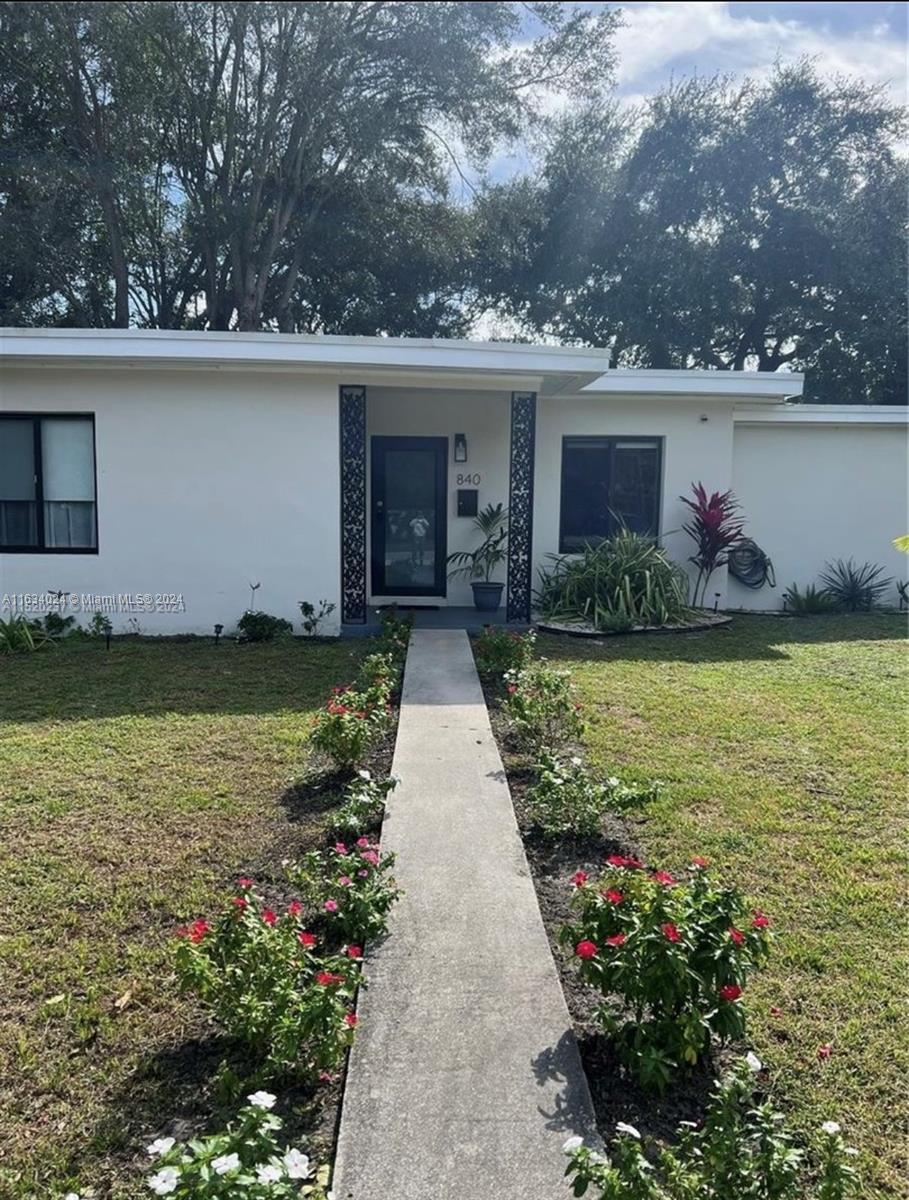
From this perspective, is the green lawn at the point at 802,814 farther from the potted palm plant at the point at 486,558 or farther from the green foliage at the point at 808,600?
the green foliage at the point at 808,600

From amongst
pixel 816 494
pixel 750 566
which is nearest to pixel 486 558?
pixel 750 566

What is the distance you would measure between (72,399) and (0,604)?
2.23 metres

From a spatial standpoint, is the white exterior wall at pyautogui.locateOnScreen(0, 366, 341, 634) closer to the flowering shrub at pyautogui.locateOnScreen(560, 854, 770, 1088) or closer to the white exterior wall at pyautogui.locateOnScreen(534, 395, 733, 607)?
the white exterior wall at pyautogui.locateOnScreen(534, 395, 733, 607)

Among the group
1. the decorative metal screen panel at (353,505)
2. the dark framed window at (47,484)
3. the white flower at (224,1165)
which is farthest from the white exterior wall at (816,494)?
the white flower at (224,1165)

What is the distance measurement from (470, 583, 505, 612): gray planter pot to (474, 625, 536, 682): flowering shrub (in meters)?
Result: 2.62

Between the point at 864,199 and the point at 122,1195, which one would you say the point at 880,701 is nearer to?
the point at 122,1195

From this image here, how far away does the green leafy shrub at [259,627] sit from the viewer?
8086 mm

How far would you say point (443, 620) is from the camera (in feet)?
29.7

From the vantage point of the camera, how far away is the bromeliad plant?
9625 mm

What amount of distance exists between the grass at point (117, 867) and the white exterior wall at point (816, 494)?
674cm

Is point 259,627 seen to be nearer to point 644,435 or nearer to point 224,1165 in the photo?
point 644,435

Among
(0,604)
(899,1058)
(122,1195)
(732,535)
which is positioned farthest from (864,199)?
(122,1195)

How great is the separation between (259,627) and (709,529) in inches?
213

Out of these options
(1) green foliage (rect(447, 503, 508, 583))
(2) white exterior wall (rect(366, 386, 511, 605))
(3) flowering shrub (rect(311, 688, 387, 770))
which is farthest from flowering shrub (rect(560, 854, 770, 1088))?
(2) white exterior wall (rect(366, 386, 511, 605))
